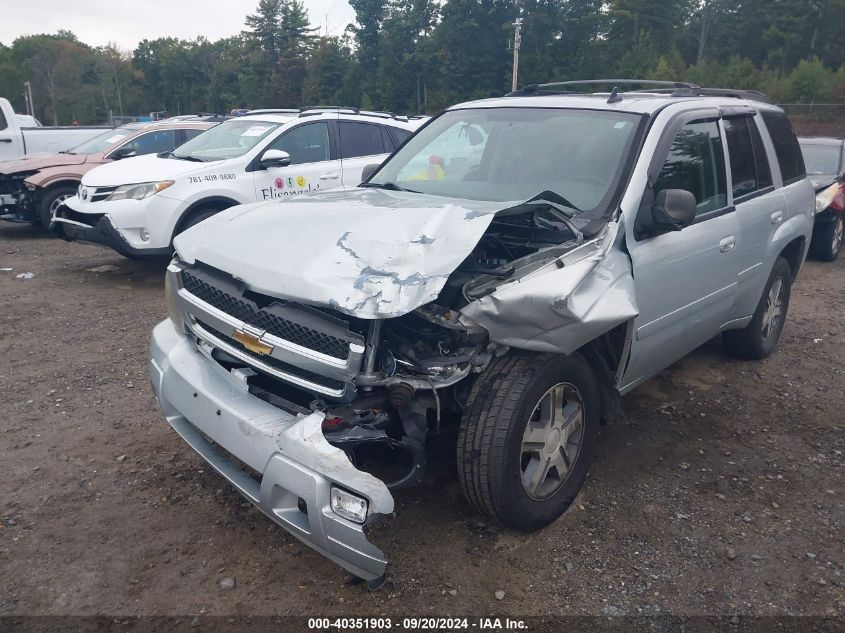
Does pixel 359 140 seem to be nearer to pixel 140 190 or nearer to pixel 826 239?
pixel 140 190

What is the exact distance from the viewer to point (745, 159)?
433 centimetres

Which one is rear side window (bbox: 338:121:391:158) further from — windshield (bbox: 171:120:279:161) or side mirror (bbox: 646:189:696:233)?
side mirror (bbox: 646:189:696:233)

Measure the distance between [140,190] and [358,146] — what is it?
8.37 feet

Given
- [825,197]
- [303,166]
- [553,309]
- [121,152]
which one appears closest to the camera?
[553,309]

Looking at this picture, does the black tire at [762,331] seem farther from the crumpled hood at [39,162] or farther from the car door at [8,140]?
the car door at [8,140]

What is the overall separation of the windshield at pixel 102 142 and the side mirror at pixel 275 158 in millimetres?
4575

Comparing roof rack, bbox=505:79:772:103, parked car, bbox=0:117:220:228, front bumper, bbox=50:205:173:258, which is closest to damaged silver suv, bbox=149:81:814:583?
roof rack, bbox=505:79:772:103

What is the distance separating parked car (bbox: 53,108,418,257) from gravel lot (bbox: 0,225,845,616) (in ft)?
8.27

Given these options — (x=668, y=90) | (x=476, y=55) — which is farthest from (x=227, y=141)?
(x=476, y=55)

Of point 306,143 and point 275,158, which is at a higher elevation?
point 306,143

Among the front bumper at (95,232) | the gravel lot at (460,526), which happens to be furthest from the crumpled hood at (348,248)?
the front bumper at (95,232)

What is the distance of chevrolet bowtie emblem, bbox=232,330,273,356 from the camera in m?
2.71

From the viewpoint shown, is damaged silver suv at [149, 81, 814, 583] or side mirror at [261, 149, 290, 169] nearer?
damaged silver suv at [149, 81, 814, 583]

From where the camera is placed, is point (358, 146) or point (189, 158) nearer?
point (189, 158)
